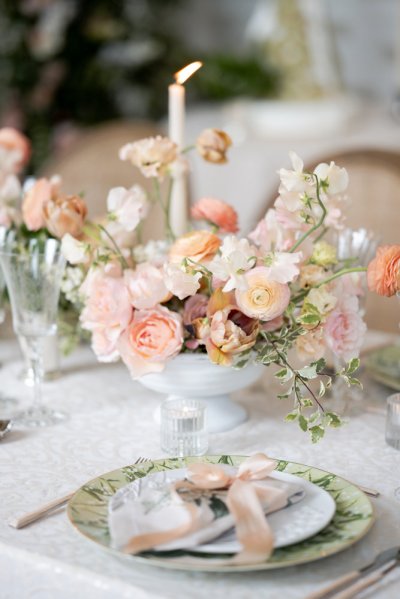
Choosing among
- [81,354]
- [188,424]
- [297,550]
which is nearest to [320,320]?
[188,424]

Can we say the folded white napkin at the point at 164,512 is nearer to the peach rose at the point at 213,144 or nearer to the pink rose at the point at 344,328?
the pink rose at the point at 344,328

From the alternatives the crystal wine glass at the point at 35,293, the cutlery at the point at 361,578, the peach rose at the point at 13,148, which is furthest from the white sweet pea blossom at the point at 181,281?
the peach rose at the point at 13,148

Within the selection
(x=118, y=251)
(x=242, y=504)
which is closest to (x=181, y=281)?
(x=118, y=251)

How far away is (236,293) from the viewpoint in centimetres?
99

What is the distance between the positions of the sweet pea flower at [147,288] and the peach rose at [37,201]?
0.22 m

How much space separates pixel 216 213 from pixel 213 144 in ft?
0.27

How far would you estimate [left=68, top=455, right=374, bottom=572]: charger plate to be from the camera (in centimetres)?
75

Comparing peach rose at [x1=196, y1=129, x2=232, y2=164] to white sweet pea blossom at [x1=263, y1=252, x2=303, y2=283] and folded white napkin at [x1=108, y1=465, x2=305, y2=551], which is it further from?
folded white napkin at [x1=108, y1=465, x2=305, y2=551]

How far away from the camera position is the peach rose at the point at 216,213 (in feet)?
3.84

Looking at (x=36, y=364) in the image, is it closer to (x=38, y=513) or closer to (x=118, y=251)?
(x=118, y=251)

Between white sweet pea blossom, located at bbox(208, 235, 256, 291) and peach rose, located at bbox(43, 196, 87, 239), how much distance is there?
0.79ft

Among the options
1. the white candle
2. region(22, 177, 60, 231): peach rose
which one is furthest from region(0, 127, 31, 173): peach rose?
the white candle

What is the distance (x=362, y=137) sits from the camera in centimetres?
292

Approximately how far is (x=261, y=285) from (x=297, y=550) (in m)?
0.30
